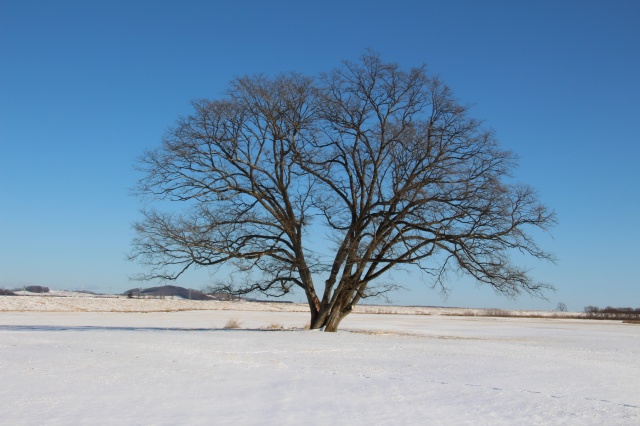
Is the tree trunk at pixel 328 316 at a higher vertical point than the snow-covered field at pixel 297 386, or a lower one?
higher

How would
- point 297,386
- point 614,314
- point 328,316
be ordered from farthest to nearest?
point 614,314 → point 328,316 → point 297,386

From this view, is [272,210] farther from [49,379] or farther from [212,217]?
[49,379]

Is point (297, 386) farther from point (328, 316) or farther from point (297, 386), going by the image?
point (328, 316)

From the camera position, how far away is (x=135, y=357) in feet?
46.1

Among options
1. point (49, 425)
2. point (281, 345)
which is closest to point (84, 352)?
point (281, 345)

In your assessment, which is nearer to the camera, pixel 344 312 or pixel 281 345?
pixel 281 345

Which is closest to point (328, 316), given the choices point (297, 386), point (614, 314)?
point (297, 386)

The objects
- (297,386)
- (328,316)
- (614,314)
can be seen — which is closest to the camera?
(297,386)

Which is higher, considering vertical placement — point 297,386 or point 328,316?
point 328,316

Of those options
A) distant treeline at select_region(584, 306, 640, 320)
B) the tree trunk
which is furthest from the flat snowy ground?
distant treeline at select_region(584, 306, 640, 320)

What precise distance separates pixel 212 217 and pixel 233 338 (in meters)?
5.46

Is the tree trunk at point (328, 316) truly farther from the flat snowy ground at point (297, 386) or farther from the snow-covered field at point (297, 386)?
the flat snowy ground at point (297, 386)

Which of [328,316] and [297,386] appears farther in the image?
[328,316]

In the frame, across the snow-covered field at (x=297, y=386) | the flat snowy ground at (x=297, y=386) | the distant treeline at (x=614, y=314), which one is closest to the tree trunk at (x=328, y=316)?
the snow-covered field at (x=297, y=386)
